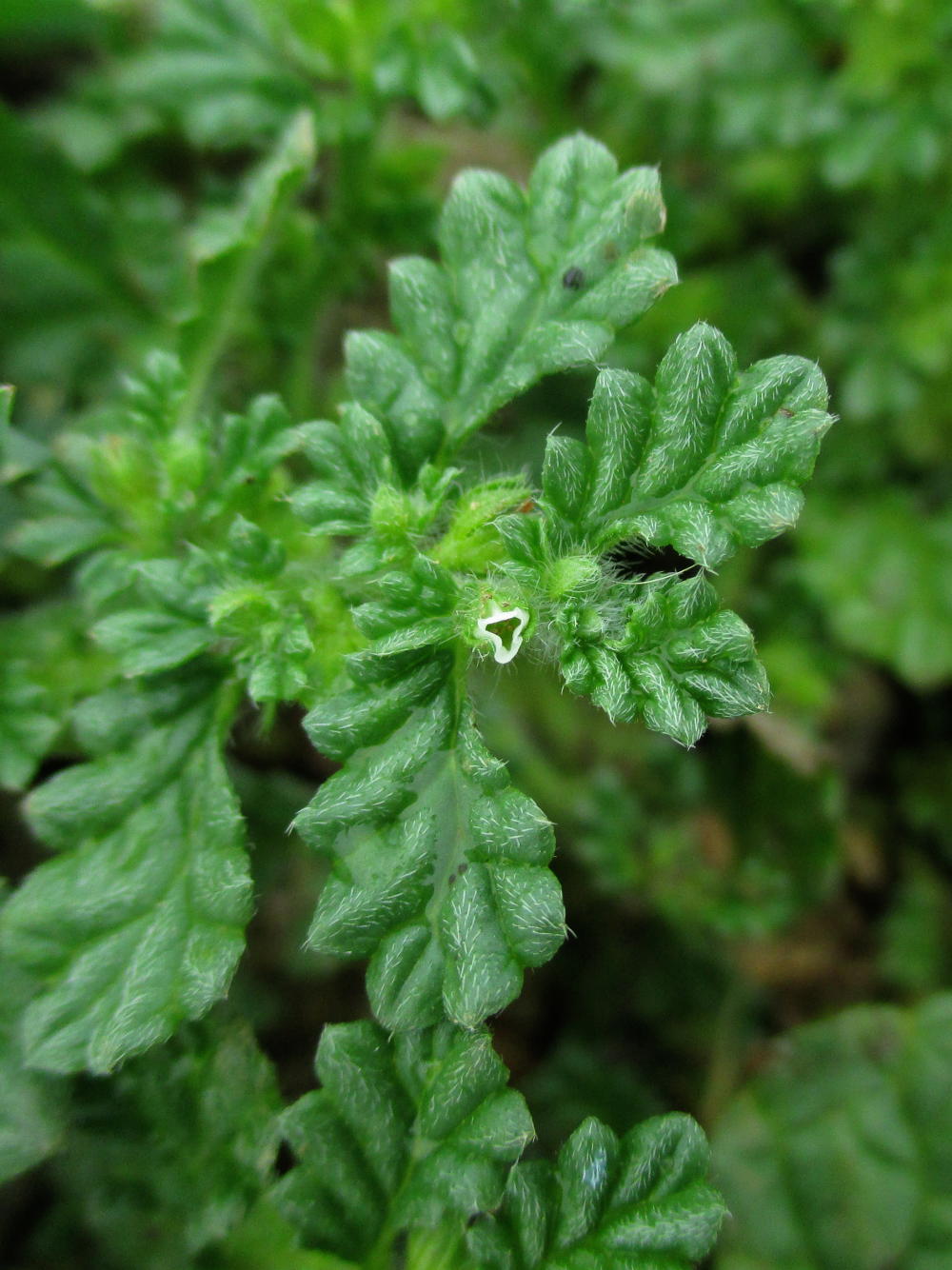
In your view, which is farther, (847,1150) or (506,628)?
(847,1150)

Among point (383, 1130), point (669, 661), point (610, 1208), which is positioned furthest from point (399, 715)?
point (610, 1208)

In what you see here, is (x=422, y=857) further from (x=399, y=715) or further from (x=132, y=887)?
(x=132, y=887)

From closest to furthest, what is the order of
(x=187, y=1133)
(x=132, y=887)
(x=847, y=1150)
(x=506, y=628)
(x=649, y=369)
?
(x=506, y=628), (x=132, y=887), (x=187, y=1133), (x=847, y=1150), (x=649, y=369)

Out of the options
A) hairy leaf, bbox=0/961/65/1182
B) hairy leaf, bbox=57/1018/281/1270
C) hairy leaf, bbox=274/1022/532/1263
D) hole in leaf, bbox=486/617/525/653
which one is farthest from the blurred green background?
hole in leaf, bbox=486/617/525/653

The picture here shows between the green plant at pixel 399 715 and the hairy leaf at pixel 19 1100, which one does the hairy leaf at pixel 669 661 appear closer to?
the green plant at pixel 399 715

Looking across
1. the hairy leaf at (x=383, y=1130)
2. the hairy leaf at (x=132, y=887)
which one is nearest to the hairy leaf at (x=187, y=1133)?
the hairy leaf at (x=383, y=1130)

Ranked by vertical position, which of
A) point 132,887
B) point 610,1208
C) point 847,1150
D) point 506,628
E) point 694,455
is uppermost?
point 694,455

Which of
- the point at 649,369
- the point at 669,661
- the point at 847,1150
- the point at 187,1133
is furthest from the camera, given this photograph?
the point at 649,369
